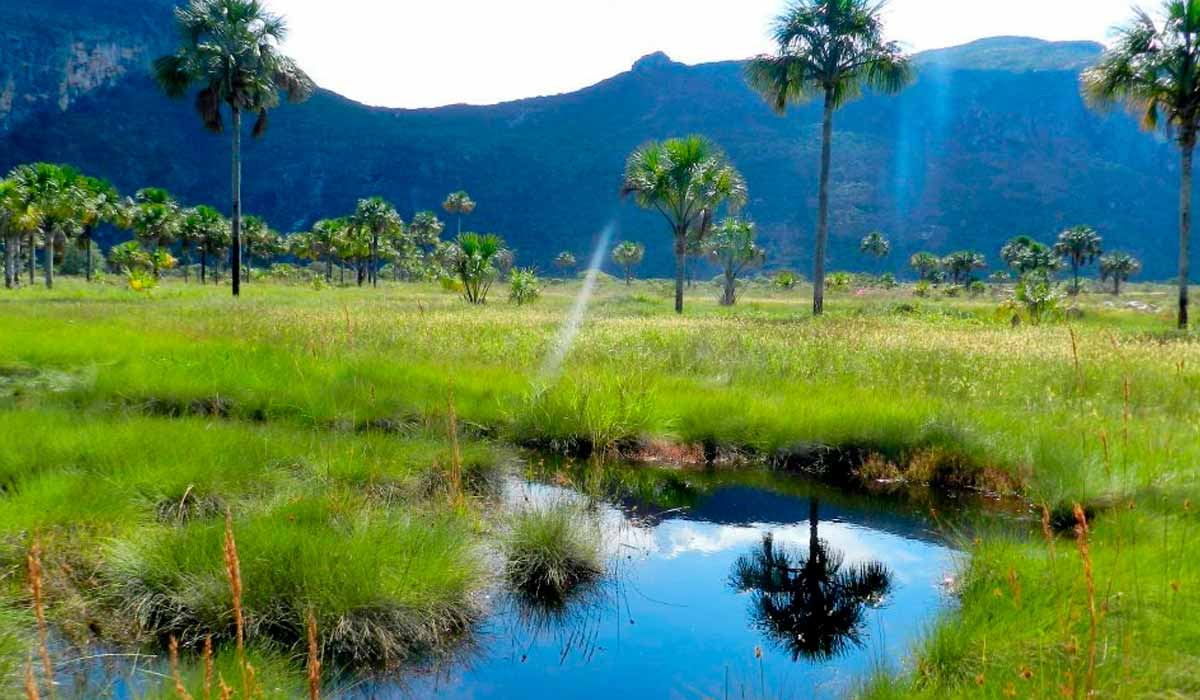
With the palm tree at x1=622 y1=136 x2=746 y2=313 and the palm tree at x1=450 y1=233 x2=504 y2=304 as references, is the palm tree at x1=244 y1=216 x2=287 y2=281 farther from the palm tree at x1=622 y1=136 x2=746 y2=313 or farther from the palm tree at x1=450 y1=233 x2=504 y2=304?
the palm tree at x1=622 y1=136 x2=746 y2=313

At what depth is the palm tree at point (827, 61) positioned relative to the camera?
81.3ft

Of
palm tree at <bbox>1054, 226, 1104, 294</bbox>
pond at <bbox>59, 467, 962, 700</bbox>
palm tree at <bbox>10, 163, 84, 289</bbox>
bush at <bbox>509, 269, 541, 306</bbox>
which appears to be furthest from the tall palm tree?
palm tree at <bbox>1054, 226, 1104, 294</bbox>

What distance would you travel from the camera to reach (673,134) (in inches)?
7165

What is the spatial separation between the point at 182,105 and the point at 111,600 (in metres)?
202

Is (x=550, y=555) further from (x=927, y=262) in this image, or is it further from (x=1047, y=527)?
(x=927, y=262)

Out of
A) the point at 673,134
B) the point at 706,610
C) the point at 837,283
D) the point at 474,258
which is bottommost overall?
the point at 706,610

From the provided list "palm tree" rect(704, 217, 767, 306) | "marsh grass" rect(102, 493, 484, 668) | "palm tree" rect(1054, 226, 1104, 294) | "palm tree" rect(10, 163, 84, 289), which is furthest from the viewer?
"palm tree" rect(1054, 226, 1104, 294)

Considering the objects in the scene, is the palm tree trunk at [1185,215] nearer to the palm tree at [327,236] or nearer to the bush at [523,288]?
the bush at [523,288]

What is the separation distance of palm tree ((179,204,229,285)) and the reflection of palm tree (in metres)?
71.8

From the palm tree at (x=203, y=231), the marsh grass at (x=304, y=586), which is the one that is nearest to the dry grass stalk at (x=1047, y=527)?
the marsh grass at (x=304, y=586)

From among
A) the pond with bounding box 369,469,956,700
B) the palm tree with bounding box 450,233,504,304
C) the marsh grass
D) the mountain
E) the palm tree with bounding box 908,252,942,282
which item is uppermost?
the mountain

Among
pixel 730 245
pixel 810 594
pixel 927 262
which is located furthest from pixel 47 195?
pixel 927 262

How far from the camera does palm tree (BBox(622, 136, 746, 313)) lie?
98.0 feet

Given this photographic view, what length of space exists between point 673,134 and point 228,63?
160959 mm
